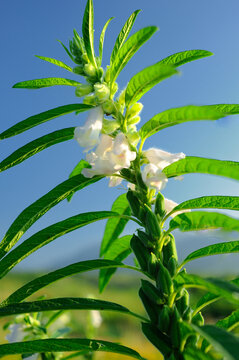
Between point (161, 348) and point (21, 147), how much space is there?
33.2 inches

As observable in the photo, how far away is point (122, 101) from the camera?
137 centimetres

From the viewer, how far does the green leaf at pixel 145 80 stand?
1.00 meters

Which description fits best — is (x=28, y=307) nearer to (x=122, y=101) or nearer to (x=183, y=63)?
(x=122, y=101)

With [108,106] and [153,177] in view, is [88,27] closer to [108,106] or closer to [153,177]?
[108,106]

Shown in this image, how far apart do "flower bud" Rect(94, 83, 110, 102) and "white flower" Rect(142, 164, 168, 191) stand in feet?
0.98

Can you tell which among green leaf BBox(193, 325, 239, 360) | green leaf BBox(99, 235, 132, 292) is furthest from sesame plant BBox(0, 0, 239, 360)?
green leaf BBox(99, 235, 132, 292)

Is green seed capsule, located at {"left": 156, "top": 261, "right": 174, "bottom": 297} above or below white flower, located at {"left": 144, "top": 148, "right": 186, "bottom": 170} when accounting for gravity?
below

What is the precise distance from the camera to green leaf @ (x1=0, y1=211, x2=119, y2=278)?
47.1 inches

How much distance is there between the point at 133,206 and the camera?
1237mm

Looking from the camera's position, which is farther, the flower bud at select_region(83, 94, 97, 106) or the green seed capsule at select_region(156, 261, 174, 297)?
the flower bud at select_region(83, 94, 97, 106)

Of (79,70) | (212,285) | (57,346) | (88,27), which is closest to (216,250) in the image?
(212,285)

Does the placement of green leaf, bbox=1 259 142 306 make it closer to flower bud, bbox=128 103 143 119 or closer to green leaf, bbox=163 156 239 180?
green leaf, bbox=163 156 239 180

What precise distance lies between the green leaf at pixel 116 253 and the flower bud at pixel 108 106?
564 millimetres

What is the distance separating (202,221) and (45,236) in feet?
1.79
